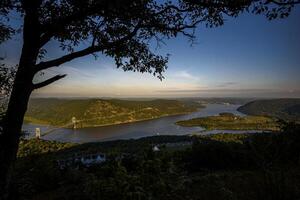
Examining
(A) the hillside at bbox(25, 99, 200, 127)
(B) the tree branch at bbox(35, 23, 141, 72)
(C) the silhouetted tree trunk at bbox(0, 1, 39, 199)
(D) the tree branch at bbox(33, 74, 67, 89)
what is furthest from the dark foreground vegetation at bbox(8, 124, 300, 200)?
(A) the hillside at bbox(25, 99, 200, 127)

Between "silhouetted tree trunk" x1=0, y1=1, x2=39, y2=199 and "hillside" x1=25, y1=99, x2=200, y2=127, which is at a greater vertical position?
"silhouetted tree trunk" x1=0, y1=1, x2=39, y2=199

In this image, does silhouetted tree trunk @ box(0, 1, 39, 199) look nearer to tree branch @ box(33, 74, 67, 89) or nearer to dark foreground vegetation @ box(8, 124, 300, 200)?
tree branch @ box(33, 74, 67, 89)

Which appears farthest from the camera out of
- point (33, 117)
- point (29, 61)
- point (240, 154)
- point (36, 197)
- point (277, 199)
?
point (33, 117)

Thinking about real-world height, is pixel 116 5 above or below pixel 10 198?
above

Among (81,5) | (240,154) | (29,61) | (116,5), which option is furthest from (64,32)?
(240,154)

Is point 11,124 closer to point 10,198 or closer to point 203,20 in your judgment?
point 10,198

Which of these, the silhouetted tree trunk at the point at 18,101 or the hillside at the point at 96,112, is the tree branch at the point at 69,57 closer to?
the silhouetted tree trunk at the point at 18,101

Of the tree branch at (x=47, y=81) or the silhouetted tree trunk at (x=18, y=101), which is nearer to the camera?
the silhouetted tree trunk at (x=18, y=101)

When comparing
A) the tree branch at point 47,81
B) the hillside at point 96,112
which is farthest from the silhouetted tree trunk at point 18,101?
the hillside at point 96,112

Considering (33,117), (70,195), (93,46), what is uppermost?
(93,46)
